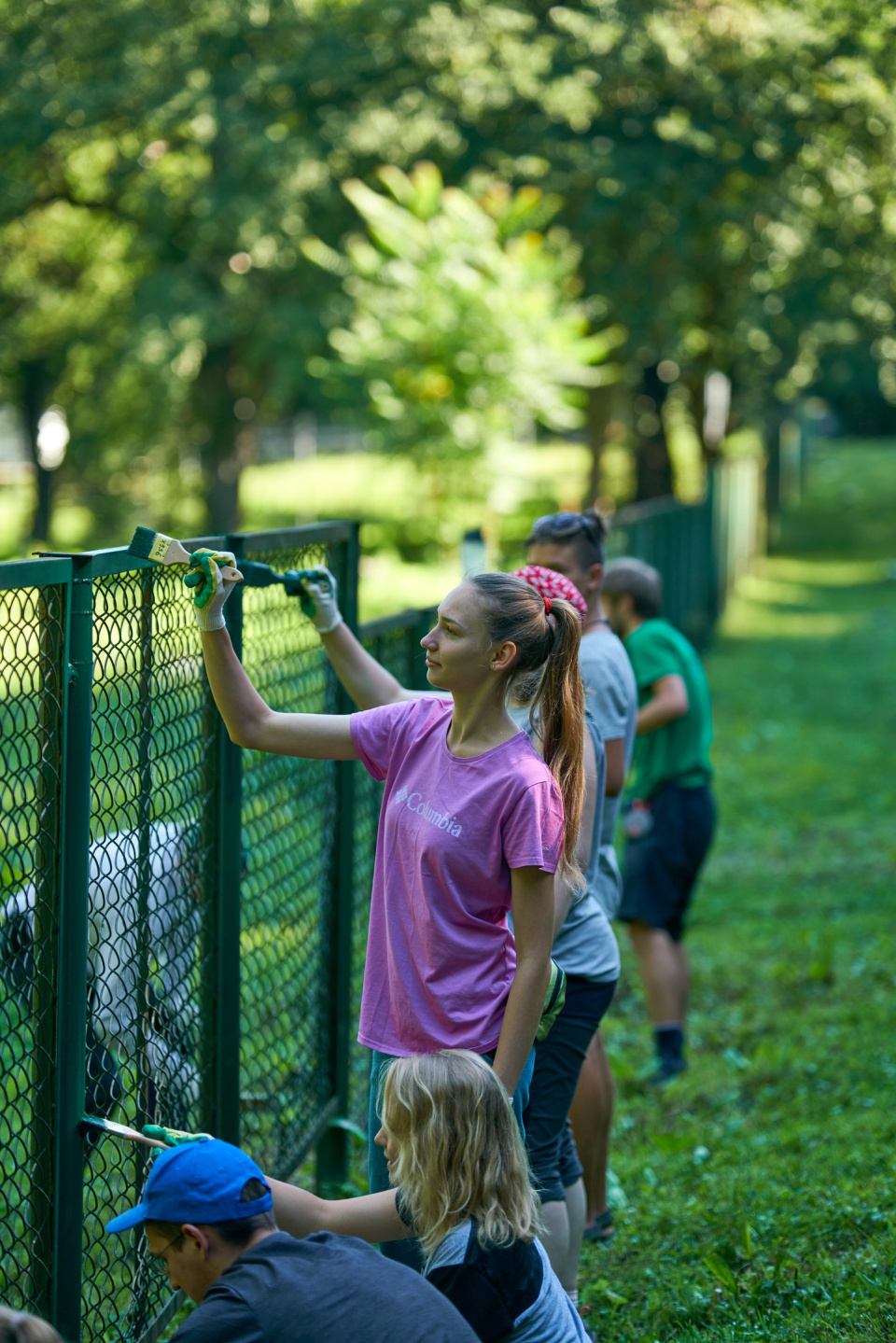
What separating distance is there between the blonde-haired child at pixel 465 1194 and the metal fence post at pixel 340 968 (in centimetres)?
200


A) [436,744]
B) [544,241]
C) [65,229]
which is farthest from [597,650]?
[65,229]

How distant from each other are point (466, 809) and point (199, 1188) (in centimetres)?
Answer: 85

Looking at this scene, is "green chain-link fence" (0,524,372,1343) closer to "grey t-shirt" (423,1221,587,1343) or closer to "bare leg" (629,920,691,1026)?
"grey t-shirt" (423,1221,587,1343)

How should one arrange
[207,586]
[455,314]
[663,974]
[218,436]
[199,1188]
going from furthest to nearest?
[218,436] < [455,314] < [663,974] < [207,586] < [199,1188]

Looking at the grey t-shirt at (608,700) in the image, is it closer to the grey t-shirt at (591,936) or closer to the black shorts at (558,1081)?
the grey t-shirt at (591,936)

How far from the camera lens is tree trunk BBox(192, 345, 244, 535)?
25.9m

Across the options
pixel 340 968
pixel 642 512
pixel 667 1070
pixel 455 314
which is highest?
pixel 455 314

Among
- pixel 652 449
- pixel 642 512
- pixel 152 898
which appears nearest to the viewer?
pixel 152 898

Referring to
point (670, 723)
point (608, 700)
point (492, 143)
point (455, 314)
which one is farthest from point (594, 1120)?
point (455, 314)

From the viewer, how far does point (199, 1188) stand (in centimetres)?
221

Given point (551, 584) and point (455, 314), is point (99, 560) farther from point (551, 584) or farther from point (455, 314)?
point (455, 314)

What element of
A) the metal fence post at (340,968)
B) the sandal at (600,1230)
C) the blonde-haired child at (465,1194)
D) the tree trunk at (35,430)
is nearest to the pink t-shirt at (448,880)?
the blonde-haired child at (465,1194)

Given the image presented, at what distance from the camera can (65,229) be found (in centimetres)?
2634

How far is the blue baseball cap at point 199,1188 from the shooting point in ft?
7.23
